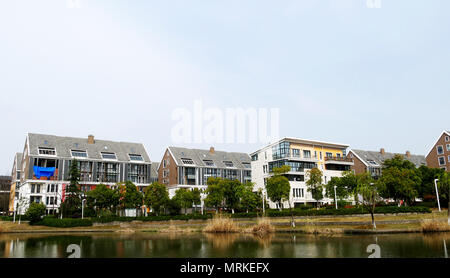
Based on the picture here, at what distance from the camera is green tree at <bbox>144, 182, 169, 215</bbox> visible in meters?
49.7

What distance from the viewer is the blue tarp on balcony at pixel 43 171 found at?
58.5m

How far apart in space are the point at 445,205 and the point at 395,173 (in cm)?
697

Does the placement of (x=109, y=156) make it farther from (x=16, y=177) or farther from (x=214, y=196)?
(x=214, y=196)

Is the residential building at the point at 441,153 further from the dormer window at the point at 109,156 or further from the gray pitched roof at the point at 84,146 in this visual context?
the dormer window at the point at 109,156

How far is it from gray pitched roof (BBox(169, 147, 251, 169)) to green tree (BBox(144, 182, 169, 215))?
17579 millimetres

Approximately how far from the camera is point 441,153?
67812 millimetres

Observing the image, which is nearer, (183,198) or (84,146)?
(183,198)

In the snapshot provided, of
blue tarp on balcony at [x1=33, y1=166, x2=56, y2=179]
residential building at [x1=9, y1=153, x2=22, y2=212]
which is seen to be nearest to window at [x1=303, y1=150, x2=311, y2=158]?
blue tarp on balcony at [x1=33, y1=166, x2=56, y2=179]

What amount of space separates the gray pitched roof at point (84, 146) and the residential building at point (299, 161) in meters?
24.6

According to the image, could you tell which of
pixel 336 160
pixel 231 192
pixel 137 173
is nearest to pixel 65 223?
pixel 231 192

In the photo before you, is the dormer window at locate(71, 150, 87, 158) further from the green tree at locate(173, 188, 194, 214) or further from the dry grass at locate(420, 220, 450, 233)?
the dry grass at locate(420, 220, 450, 233)

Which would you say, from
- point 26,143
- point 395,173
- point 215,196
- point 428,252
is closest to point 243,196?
point 215,196

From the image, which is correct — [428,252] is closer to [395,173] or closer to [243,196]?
[395,173]

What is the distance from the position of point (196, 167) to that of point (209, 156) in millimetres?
6018
